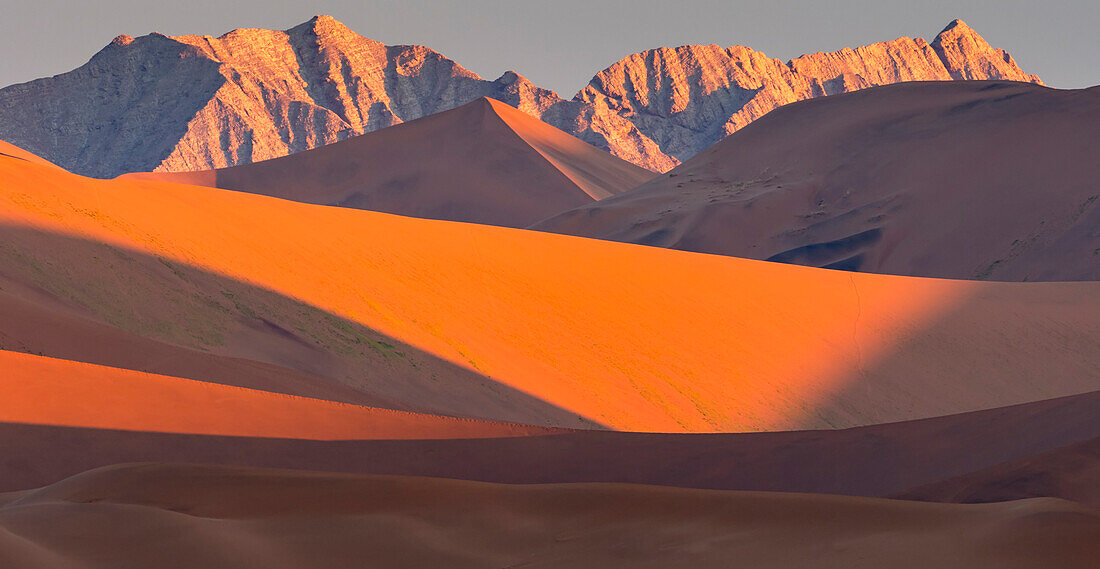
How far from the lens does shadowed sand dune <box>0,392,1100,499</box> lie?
8.00 metres

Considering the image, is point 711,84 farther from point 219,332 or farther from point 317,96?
point 219,332

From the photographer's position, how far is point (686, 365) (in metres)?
19.3

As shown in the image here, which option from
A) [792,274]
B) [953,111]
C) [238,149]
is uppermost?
[238,149]

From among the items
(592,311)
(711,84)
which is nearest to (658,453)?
(592,311)

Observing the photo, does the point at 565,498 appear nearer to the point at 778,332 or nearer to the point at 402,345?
the point at 402,345

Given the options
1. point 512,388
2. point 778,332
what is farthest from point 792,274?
point 512,388

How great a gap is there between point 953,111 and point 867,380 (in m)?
40.8

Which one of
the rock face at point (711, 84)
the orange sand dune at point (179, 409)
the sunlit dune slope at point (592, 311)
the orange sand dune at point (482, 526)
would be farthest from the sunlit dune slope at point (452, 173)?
the rock face at point (711, 84)

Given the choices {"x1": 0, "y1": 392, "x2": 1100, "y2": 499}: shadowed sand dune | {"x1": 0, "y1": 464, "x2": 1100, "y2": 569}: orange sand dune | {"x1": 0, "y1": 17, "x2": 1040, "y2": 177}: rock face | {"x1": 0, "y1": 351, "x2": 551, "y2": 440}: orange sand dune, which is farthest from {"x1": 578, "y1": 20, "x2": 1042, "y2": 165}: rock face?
{"x1": 0, "y1": 464, "x2": 1100, "y2": 569}: orange sand dune

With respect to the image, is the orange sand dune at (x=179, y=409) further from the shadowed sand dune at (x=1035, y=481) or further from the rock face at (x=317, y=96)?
the rock face at (x=317, y=96)

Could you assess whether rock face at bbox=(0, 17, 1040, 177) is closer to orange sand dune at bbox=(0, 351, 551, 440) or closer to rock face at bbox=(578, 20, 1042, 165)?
rock face at bbox=(578, 20, 1042, 165)

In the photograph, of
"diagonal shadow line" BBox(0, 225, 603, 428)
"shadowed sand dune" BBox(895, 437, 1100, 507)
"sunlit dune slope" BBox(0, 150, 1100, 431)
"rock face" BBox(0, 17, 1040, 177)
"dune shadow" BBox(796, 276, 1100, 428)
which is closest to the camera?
"shadowed sand dune" BBox(895, 437, 1100, 507)

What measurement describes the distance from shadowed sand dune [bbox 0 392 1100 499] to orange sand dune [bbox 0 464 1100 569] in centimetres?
148

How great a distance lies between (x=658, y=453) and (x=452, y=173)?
2914 inches
